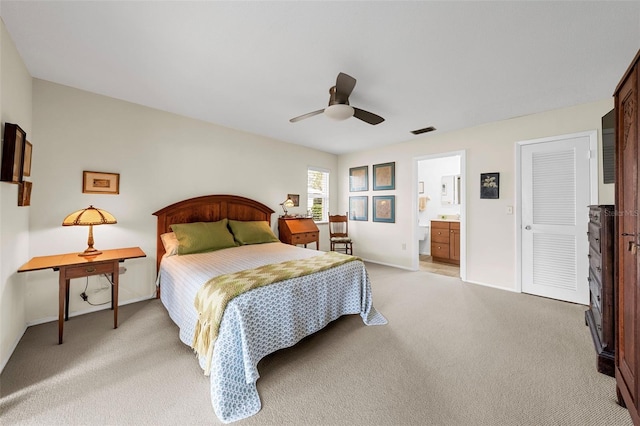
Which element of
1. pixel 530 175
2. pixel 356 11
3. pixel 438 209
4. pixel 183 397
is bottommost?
pixel 183 397

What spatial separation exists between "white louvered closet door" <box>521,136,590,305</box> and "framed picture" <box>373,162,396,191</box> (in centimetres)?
198

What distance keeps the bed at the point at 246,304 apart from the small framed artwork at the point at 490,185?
244cm

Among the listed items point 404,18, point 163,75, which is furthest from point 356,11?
point 163,75

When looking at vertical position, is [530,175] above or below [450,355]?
above

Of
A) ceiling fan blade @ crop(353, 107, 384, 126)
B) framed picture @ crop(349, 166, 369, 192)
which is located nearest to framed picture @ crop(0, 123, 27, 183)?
ceiling fan blade @ crop(353, 107, 384, 126)

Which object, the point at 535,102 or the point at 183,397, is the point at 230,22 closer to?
the point at 183,397

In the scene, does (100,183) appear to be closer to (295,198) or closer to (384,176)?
(295,198)

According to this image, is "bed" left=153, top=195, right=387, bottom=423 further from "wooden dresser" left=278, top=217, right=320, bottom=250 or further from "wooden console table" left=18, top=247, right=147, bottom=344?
"wooden dresser" left=278, top=217, right=320, bottom=250

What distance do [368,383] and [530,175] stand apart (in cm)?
345

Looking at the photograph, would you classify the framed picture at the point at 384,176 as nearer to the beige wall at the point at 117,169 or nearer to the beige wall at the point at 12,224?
the beige wall at the point at 117,169

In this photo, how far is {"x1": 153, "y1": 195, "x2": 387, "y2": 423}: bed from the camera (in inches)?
60.9

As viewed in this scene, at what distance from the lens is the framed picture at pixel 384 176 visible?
190 inches

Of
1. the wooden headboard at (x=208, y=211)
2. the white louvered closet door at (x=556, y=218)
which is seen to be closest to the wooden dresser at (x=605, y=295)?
the white louvered closet door at (x=556, y=218)

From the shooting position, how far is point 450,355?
2.00 metres
